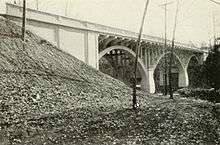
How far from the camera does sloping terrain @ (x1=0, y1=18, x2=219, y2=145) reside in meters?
13.6

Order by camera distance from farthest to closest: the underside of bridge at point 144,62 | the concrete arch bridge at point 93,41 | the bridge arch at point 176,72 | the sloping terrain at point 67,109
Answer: the bridge arch at point 176,72
the underside of bridge at point 144,62
the concrete arch bridge at point 93,41
the sloping terrain at point 67,109

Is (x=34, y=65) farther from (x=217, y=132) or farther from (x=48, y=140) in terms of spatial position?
(x=217, y=132)

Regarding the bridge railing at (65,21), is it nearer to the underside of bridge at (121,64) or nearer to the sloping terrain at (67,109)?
the sloping terrain at (67,109)

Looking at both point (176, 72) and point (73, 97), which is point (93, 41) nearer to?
point (73, 97)

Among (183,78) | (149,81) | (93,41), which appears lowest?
(183,78)

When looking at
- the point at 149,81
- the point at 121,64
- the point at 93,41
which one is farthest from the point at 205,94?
the point at 93,41

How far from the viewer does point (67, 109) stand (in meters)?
18.4

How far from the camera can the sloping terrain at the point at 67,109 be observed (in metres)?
13.6

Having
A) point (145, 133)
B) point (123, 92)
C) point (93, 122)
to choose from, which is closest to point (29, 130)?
point (93, 122)

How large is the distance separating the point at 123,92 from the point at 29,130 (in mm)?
13948

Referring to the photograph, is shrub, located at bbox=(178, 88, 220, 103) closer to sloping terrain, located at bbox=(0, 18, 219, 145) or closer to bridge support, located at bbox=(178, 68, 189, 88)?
sloping terrain, located at bbox=(0, 18, 219, 145)

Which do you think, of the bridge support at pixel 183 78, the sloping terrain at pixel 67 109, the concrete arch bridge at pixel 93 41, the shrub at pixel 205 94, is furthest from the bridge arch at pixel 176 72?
the sloping terrain at pixel 67 109

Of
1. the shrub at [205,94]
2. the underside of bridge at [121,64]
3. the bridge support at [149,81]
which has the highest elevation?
the underside of bridge at [121,64]

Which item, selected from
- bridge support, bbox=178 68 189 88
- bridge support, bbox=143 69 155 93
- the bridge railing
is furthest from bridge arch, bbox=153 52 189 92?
the bridge railing
